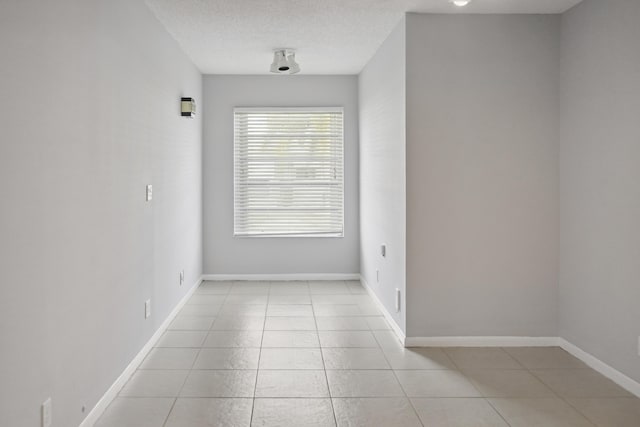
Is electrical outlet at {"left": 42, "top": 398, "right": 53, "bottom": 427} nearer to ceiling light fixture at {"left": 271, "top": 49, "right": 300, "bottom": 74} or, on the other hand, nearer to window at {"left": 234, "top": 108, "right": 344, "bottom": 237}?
ceiling light fixture at {"left": 271, "top": 49, "right": 300, "bottom": 74}

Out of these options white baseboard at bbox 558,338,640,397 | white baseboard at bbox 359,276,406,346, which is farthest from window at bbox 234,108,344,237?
white baseboard at bbox 558,338,640,397

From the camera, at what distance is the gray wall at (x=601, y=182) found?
10.0ft

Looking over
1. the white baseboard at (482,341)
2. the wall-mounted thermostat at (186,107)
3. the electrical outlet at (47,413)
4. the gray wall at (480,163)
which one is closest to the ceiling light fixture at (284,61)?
the wall-mounted thermostat at (186,107)

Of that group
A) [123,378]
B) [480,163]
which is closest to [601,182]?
[480,163]

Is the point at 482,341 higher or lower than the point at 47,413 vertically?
lower

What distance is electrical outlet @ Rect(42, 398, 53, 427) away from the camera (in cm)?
209

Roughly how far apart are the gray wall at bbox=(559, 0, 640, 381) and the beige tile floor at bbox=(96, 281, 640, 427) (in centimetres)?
33

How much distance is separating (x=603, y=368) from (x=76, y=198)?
3.35 meters

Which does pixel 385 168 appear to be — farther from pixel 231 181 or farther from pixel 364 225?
pixel 231 181

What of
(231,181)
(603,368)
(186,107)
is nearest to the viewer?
(603,368)

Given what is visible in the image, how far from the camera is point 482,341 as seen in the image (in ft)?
12.8

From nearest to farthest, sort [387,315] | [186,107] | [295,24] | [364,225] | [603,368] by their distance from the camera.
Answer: [603,368]
[295,24]
[387,315]
[186,107]
[364,225]

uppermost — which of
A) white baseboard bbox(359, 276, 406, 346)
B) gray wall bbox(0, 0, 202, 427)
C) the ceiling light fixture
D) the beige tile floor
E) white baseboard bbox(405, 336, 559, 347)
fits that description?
the ceiling light fixture

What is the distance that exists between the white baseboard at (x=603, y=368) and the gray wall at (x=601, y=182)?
0.13 ft
